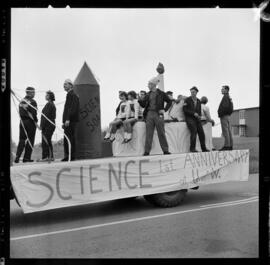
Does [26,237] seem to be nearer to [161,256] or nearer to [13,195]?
[13,195]

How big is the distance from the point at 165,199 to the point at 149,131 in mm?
815

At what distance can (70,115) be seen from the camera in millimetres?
3908

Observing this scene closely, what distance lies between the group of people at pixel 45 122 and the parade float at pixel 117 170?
4.5 inches

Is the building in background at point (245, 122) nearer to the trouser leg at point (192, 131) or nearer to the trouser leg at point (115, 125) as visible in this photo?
the trouser leg at point (192, 131)

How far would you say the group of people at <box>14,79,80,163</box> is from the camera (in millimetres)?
3588

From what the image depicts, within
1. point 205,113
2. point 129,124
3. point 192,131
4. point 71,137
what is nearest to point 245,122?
point 205,113

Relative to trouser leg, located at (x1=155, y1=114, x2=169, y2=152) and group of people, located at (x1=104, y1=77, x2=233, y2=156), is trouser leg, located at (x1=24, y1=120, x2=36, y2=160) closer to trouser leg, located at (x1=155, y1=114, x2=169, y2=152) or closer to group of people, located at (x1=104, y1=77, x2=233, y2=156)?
group of people, located at (x1=104, y1=77, x2=233, y2=156)

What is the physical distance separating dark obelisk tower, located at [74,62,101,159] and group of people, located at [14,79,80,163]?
11 centimetres

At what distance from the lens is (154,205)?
479 centimetres

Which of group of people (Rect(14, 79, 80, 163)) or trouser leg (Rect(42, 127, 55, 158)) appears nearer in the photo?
group of people (Rect(14, 79, 80, 163))

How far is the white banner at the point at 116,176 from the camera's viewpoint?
400cm

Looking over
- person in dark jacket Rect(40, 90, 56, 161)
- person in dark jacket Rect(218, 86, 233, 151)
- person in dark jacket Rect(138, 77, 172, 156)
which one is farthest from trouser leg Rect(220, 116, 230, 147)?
person in dark jacket Rect(40, 90, 56, 161)

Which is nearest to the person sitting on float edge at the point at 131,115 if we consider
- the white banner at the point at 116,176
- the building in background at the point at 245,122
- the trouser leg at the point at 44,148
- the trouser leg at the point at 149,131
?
the trouser leg at the point at 149,131
